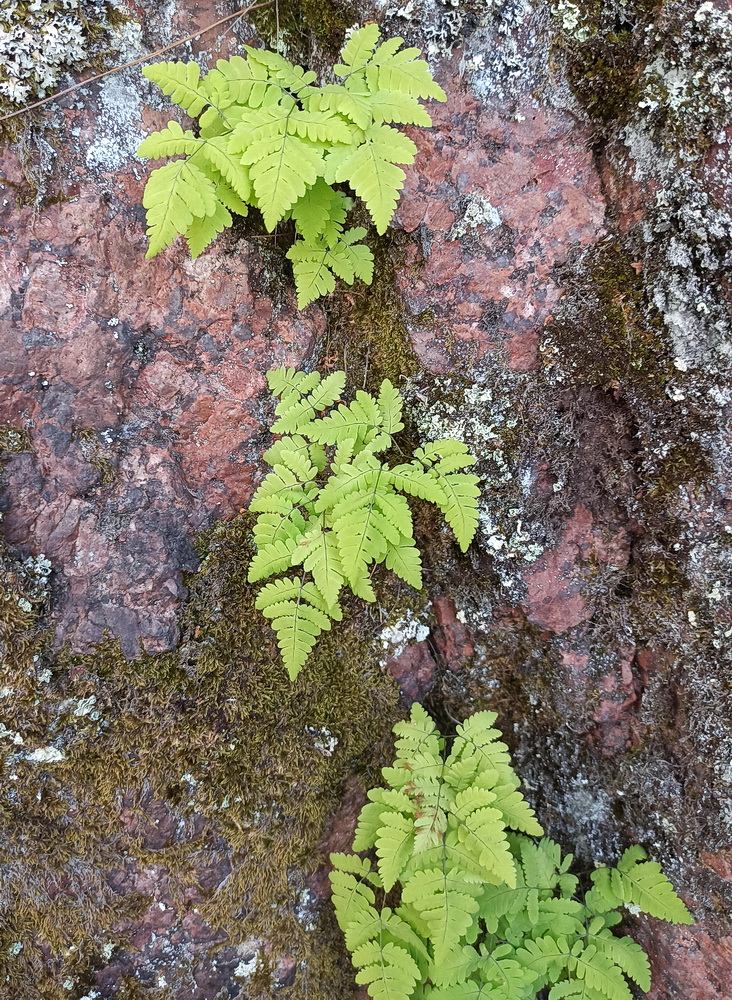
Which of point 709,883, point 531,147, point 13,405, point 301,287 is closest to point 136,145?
point 301,287

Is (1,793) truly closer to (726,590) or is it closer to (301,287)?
(301,287)

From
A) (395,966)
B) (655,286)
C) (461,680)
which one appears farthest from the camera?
(461,680)

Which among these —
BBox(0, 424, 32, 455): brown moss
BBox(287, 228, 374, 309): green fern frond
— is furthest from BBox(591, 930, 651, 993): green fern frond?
BBox(0, 424, 32, 455): brown moss

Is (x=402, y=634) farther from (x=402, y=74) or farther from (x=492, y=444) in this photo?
(x=402, y=74)

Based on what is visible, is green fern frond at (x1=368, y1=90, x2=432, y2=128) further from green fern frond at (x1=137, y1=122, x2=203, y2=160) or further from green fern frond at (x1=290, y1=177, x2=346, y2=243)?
green fern frond at (x1=137, y1=122, x2=203, y2=160)

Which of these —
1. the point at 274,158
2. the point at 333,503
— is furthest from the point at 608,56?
the point at 333,503

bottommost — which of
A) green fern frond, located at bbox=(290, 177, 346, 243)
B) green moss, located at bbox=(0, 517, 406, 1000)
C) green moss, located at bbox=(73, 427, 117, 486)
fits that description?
green moss, located at bbox=(0, 517, 406, 1000)

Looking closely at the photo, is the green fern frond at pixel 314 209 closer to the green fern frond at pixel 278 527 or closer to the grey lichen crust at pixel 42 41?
the grey lichen crust at pixel 42 41
